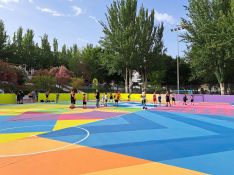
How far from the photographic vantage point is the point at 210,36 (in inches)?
1967

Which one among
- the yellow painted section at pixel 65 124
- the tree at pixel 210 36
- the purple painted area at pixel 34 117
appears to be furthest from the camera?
the tree at pixel 210 36

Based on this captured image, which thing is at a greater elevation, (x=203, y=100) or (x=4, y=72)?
(x=4, y=72)

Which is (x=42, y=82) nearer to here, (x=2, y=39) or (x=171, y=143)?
(x=2, y=39)

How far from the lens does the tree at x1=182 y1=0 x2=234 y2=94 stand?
158ft

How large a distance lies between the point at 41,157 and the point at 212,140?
680cm

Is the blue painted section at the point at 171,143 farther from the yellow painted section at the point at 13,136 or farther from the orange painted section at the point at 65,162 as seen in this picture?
the yellow painted section at the point at 13,136

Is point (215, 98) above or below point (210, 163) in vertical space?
above

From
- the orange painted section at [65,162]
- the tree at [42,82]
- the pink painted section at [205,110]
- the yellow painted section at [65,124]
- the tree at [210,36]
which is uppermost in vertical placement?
the tree at [210,36]

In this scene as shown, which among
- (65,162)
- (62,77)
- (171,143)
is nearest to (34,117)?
(171,143)

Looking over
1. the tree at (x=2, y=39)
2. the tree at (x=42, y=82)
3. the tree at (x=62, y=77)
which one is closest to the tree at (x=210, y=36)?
the tree at (x=42, y=82)

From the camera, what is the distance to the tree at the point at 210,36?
48.1 meters

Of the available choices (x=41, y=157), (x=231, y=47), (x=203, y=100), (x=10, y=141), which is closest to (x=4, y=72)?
(x=203, y=100)

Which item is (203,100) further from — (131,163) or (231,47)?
(131,163)

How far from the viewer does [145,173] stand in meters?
7.96
